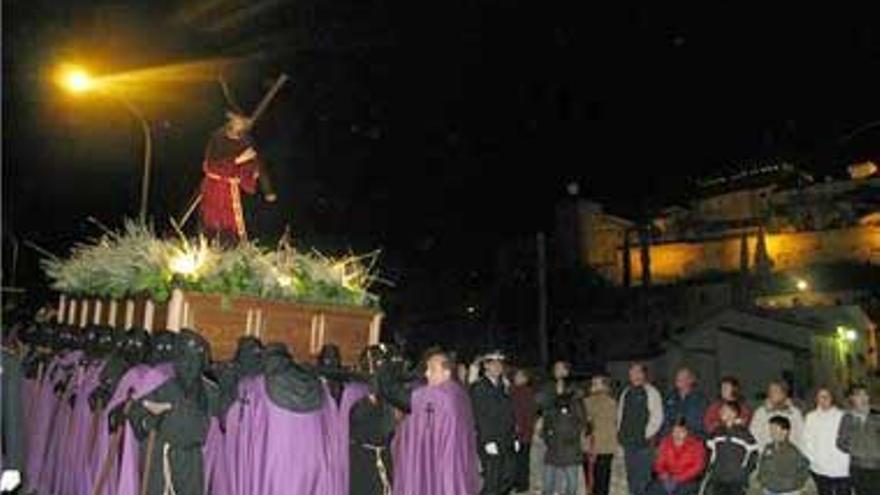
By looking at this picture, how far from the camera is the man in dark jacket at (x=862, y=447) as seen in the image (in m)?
10.6

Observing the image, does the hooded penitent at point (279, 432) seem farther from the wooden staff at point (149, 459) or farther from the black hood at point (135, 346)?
the black hood at point (135, 346)

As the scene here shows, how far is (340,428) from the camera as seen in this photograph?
28.3 feet

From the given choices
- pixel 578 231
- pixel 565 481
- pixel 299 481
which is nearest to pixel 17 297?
pixel 565 481

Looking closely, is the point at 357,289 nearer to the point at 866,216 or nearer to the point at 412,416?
the point at 412,416

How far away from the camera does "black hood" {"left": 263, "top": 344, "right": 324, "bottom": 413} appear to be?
25.7 feet

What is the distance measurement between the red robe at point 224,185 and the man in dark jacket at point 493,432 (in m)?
3.35

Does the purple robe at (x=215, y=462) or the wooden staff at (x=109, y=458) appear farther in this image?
the purple robe at (x=215, y=462)

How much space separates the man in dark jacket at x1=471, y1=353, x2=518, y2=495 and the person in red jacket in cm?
176

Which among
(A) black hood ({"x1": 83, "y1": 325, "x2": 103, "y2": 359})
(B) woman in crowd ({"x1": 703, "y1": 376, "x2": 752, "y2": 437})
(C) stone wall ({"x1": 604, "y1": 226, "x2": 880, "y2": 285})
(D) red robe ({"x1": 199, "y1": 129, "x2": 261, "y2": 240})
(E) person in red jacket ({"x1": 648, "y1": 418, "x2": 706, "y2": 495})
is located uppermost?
(C) stone wall ({"x1": 604, "y1": 226, "x2": 880, "y2": 285})

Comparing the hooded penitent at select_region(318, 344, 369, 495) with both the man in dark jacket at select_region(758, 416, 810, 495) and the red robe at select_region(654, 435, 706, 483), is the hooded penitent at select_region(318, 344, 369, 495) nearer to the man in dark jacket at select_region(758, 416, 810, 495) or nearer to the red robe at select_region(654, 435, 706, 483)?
the red robe at select_region(654, 435, 706, 483)

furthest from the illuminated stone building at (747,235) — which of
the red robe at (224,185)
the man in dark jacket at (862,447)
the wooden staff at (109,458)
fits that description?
the wooden staff at (109,458)

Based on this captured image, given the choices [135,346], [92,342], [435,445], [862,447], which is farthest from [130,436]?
[862,447]

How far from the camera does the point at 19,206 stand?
30.0m

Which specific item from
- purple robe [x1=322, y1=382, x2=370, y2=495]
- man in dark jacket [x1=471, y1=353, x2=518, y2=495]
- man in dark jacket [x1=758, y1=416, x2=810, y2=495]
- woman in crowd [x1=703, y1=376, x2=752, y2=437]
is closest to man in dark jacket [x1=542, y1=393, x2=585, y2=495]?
man in dark jacket [x1=471, y1=353, x2=518, y2=495]
